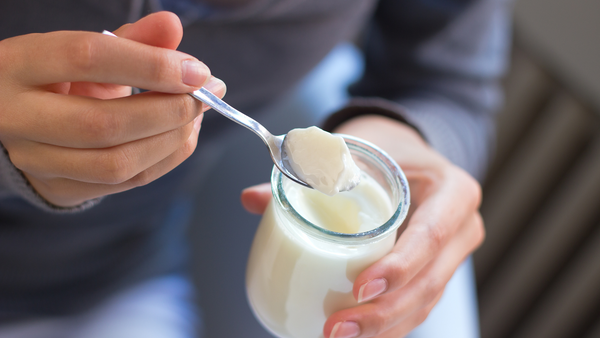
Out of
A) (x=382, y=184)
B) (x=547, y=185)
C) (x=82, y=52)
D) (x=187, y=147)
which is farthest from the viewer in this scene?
(x=547, y=185)

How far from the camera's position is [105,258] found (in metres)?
0.88

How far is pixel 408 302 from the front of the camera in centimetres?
52

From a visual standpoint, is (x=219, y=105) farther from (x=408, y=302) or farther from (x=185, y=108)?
(x=408, y=302)

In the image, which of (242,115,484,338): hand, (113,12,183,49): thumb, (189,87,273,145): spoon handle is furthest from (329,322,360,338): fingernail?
(113,12,183,49): thumb

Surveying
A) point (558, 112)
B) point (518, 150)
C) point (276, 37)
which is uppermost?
point (276, 37)

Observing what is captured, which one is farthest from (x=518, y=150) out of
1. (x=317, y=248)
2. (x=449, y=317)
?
(x=317, y=248)

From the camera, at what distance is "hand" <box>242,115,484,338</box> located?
0.48 meters

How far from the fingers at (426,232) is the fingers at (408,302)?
2cm

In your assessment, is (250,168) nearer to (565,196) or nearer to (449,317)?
(449,317)

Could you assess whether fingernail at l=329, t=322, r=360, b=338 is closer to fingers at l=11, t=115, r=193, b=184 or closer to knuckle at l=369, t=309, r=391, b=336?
knuckle at l=369, t=309, r=391, b=336

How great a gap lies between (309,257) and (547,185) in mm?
1283

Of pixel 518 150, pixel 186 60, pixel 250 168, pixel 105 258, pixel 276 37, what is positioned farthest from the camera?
pixel 518 150

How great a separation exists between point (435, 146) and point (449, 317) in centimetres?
32

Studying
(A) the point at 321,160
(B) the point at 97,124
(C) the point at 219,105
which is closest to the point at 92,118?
(B) the point at 97,124
